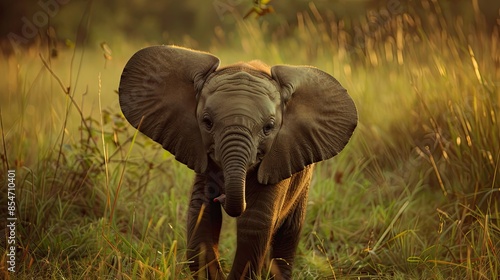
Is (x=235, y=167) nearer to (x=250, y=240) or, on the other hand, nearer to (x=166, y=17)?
(x=250, y=240)

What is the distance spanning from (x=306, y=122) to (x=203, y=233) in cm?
80

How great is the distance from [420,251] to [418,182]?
3.59ft

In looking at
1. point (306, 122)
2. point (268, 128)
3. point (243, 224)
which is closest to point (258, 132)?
point (268, 128)

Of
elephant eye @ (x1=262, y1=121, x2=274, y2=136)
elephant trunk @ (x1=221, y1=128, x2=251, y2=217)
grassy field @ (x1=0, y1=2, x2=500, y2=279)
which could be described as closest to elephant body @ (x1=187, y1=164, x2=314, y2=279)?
grassy field @ (x1=0, y1=2, x2=500, y2=279)

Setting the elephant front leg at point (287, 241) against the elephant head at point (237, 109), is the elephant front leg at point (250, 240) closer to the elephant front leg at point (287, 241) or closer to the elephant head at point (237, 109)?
the elephant head at point (237, 109)

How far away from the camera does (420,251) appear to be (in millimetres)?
5160

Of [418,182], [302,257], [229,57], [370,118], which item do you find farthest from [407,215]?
[229,57]

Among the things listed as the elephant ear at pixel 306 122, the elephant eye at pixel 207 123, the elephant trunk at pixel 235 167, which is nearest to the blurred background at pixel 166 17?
the elephant ear at pixel 306 122

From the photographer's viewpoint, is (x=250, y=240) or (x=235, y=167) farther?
(x=250, y=240)

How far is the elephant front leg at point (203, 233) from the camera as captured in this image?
168 inches

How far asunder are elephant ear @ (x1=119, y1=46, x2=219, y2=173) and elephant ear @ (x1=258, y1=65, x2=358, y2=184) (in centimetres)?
36

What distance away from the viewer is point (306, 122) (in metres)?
4.17

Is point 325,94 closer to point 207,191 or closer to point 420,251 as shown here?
point 207,191

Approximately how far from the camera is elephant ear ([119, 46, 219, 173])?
411cm
